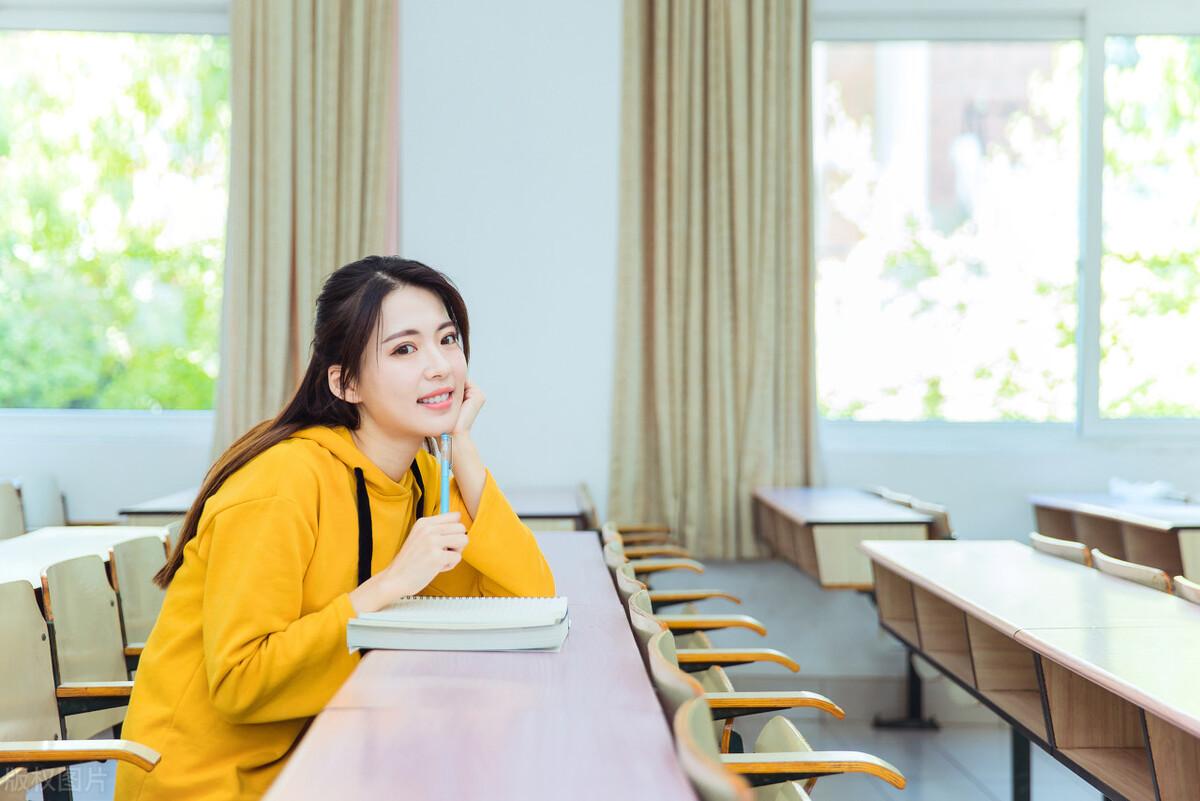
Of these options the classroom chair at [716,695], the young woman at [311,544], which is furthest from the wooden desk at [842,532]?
the young woman at [311,544]

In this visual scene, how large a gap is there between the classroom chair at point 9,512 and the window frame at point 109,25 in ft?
2.32

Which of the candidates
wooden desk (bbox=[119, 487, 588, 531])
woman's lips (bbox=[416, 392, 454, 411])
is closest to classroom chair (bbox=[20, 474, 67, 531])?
wooden desk (bbox=[119, 487, 588, 531])

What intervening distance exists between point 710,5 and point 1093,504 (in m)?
2.48

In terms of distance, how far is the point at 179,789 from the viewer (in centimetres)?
152

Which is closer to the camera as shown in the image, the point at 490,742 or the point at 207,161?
the point at 490,742

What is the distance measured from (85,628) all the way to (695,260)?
2819mm

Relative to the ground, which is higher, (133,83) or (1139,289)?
(133,83)

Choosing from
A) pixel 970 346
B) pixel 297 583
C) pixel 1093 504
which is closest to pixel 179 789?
pixel 297 583

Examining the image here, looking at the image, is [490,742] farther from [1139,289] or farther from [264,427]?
[1139,289]

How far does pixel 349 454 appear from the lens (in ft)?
5.63

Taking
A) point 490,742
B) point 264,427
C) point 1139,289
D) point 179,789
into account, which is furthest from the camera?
point 1139,289

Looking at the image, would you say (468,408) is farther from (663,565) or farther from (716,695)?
(663,565)

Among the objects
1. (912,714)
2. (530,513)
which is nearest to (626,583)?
(530,513)

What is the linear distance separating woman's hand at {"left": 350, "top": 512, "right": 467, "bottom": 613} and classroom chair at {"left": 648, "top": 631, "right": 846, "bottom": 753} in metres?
0.33
